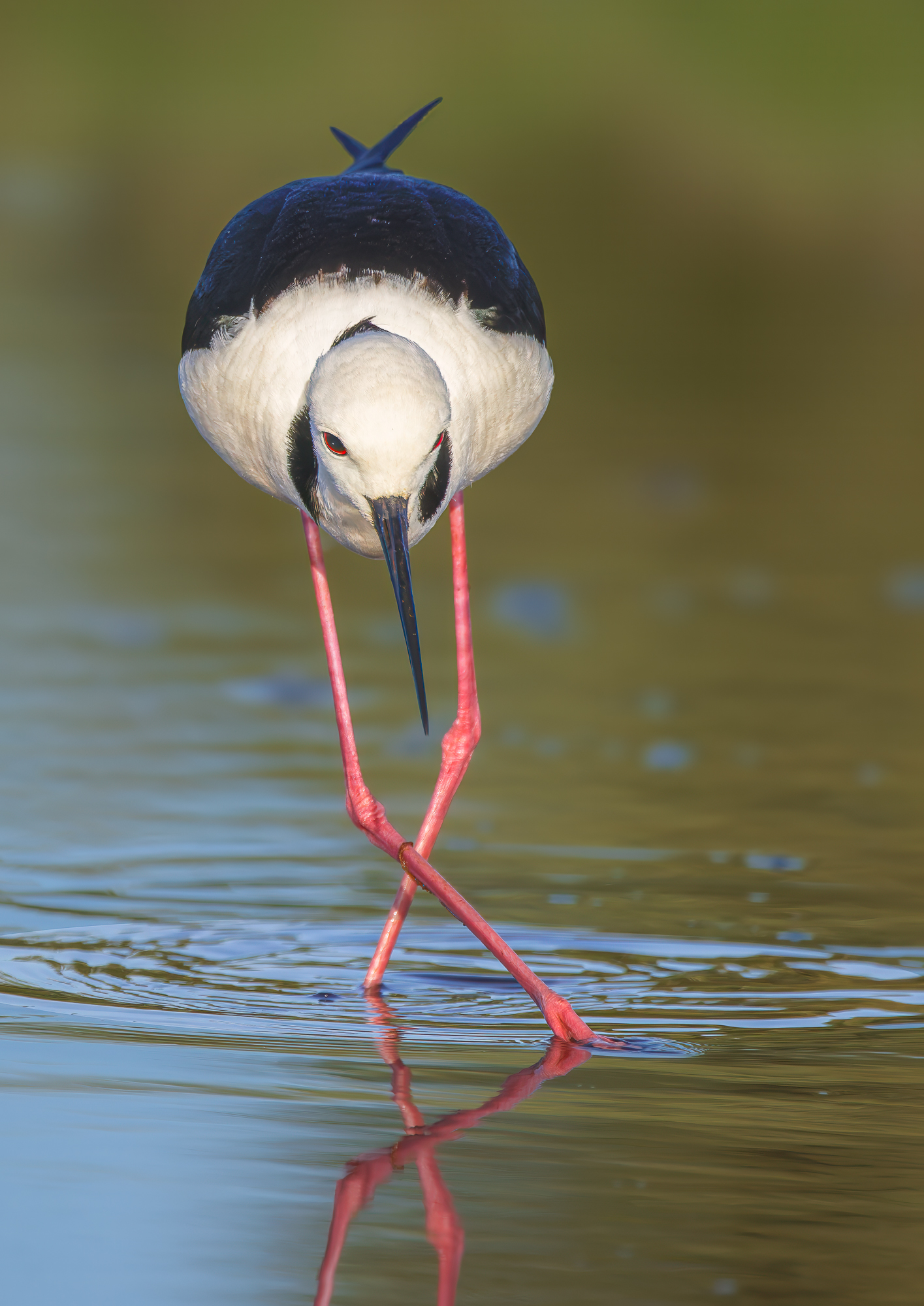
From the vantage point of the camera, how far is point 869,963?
16.0ft

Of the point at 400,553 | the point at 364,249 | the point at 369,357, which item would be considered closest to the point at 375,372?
the point at 369,357

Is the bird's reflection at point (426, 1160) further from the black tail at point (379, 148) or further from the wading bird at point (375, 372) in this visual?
the black tail at point (379, 148)

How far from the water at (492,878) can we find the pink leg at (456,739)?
14 centimetres

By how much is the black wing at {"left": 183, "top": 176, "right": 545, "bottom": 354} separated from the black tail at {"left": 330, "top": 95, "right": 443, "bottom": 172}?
0.41m

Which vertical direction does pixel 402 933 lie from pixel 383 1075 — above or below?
above

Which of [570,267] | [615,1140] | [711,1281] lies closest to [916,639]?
[615,1140]

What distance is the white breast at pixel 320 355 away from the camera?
16.1ft

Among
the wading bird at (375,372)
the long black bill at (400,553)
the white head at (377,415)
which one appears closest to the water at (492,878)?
the wading bird at (375,372)

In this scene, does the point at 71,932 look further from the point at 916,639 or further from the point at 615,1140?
the point at 916,639

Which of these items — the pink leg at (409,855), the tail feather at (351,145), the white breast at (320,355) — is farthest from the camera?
the tail feather at (351,145)

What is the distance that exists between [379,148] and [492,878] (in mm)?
2037

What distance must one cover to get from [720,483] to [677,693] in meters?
3.91

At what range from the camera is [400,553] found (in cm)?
470

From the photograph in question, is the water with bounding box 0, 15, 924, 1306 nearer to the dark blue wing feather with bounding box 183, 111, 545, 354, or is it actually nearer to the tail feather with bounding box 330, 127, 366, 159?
the dark blue wing feather with bounding box 183, 111, 545, 354
